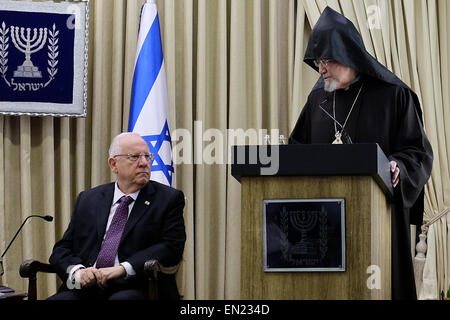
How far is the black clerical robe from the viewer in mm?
4168

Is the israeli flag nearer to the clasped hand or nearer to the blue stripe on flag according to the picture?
the blue stripe on flag

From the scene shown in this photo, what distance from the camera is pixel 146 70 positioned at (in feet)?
20.9

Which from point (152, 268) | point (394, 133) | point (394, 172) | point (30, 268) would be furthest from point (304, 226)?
point (30, 268)

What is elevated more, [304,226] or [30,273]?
[304,226]

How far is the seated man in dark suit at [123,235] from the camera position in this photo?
457 centimetres

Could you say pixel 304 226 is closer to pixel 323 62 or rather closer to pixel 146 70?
pixel 323 62

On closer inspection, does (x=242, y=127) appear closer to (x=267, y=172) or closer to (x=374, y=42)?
(x=374, y=42)

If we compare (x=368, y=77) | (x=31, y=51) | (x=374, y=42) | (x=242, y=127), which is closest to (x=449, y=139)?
(x=374, y=42)

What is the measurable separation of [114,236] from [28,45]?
2.27 meters

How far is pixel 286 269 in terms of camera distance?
3.35 metres

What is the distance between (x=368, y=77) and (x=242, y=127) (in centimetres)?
217
